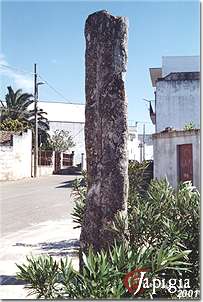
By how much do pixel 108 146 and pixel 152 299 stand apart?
5.34 ft

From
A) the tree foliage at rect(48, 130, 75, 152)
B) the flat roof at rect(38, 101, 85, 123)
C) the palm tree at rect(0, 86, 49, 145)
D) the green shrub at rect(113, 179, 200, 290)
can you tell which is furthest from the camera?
the flat roof at rect(38, 101, 85, 123)

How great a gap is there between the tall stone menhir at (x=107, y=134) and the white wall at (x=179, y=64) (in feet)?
67.7

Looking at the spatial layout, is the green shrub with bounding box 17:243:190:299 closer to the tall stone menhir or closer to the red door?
the tall stone menhir

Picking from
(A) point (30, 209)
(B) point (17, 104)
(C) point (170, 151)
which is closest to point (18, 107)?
(B) point (17, 104)

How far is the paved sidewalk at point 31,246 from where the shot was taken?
5060 millimetres

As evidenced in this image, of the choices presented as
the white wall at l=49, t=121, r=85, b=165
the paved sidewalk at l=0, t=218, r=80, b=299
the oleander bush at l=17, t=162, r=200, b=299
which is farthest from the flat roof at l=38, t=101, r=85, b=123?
the oleander bush at l=17, t=162, r=200, b=299

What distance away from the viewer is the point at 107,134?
443cm

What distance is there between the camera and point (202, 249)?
156 inches

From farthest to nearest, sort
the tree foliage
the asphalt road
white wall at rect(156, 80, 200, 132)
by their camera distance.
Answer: the tree foliage < white wall at rect(156, 80, 200, 132) < the asphalt road

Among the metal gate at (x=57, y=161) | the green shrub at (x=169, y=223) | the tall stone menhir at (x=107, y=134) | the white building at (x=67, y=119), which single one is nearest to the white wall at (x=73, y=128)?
the white building at (x=67, y=119)

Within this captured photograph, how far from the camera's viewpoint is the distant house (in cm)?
1166

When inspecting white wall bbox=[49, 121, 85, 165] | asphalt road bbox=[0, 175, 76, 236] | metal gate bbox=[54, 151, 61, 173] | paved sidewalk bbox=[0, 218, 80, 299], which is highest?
white wall bbox=[49, 121, 85, 165]

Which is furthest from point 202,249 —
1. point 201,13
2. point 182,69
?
point 182,69

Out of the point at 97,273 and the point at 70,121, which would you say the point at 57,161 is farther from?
the point at 97,273
